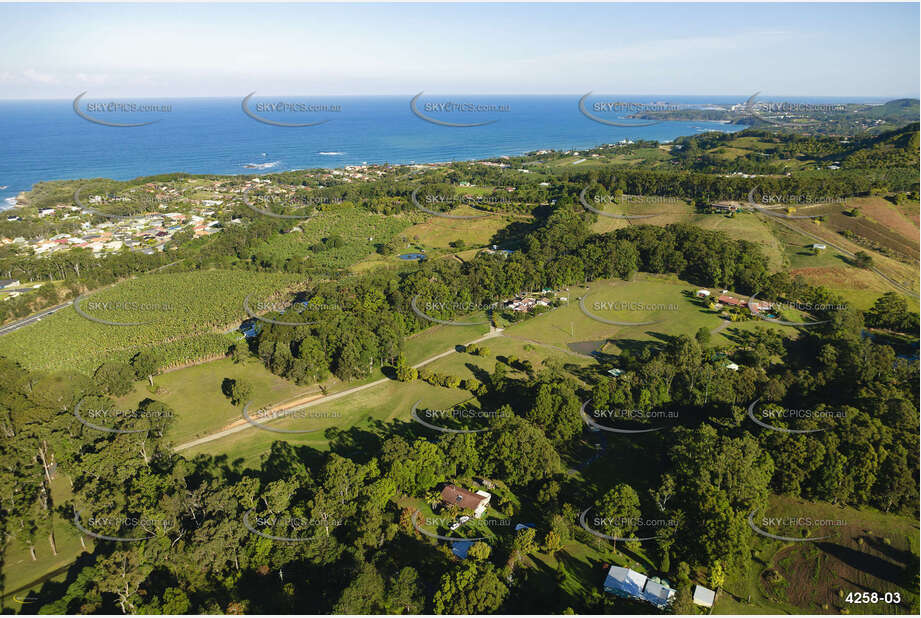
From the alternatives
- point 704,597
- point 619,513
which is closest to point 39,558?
point 619,513

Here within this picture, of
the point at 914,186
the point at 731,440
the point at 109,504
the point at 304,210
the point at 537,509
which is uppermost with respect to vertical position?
the point at 914,186

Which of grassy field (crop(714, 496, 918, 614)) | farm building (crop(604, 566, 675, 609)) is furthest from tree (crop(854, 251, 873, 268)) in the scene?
farm building (crop(604, 566, 675, 609))

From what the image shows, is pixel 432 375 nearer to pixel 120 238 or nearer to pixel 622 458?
pixel 622 458

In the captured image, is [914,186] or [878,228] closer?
[878,228]

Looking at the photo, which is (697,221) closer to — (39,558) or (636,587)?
(636,587)

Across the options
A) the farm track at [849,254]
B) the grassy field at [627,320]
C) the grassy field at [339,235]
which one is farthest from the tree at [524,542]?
the farm track at [849,254]

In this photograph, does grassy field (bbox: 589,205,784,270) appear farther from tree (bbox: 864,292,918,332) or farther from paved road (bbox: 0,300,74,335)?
paved road (bbox: 0,300,74,335)

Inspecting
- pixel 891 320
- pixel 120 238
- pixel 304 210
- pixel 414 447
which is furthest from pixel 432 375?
pixel 120 238

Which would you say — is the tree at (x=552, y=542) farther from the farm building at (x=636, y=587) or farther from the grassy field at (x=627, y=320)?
the grassy field at (x=627, y=320)
